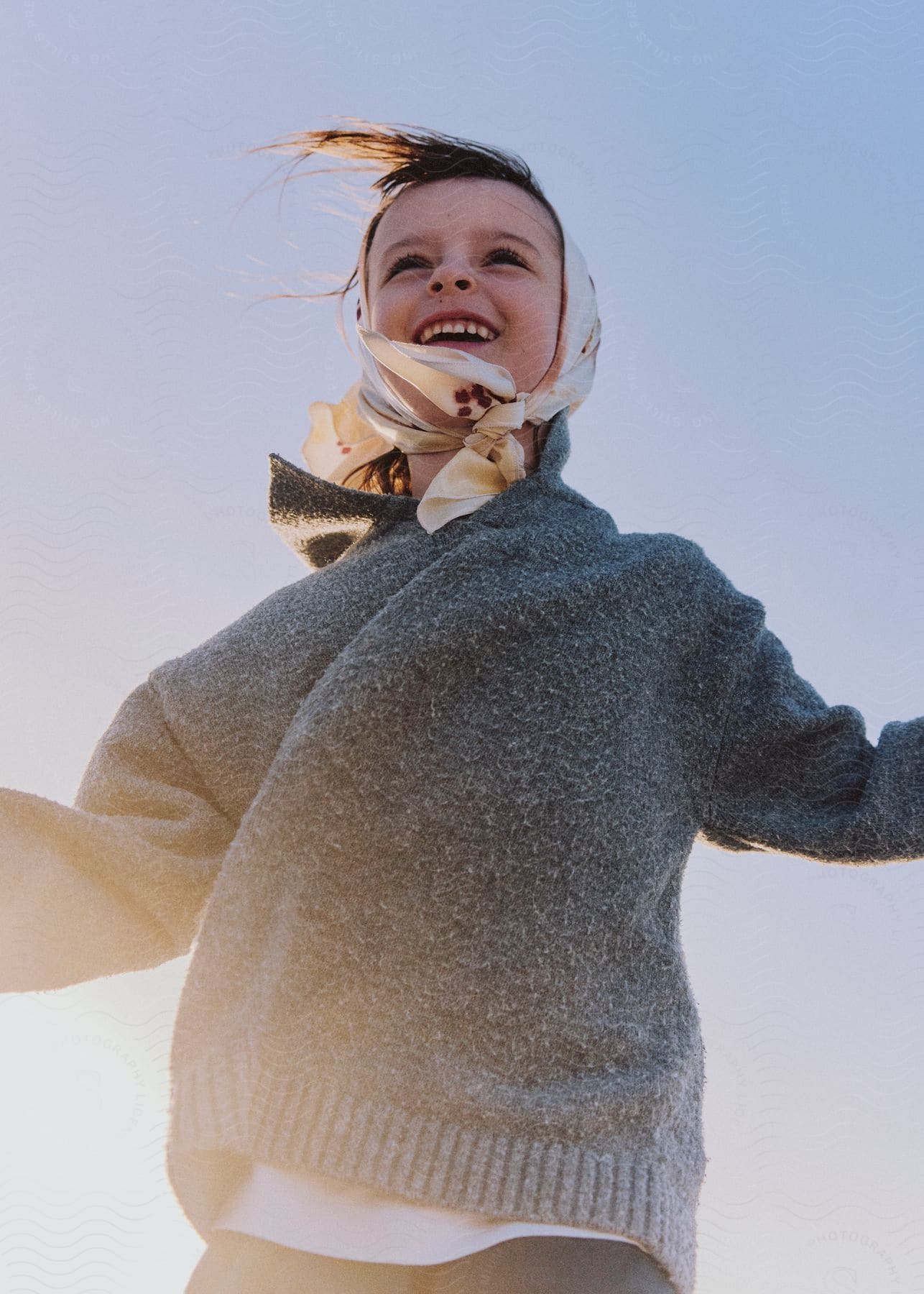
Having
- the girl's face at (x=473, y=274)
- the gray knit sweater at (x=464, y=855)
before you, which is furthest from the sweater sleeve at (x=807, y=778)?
the girl's face at (x=473, y=274)

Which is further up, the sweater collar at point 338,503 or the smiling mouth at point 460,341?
the smiling mouth at point 460,341

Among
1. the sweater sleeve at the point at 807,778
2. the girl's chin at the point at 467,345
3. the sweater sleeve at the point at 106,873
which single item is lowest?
the sweater sleeve at the point at 106,873

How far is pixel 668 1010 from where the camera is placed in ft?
3.75

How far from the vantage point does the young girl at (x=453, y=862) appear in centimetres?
101

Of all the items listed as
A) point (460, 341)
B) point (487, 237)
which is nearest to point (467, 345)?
point (460, 341)

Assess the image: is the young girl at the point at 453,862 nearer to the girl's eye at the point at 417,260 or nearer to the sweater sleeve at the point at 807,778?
the sweater sleeve at the point at 807,778

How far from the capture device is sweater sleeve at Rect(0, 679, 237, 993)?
1.12 metres

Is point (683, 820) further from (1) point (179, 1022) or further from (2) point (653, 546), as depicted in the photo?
(1) point (179, 1022)

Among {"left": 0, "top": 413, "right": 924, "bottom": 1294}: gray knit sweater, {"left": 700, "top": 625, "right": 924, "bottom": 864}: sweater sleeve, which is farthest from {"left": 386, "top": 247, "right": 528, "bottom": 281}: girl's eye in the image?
{"left": 700, "top": 625, "right": 924, "bottom": 864}: sweater sleeve

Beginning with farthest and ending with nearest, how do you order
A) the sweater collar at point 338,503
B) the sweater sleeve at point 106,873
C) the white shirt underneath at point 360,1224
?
the sweater collar at point 338,503, the sweater sleeve at point 106,873, the white shirt underneath at point 360,1224

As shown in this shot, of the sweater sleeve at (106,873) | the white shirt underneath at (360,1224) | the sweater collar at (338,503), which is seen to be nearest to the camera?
the white shirt underneath at (360,1224)

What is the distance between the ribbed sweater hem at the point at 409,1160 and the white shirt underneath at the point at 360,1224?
0.04ft

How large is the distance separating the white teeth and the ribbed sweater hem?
0.87 metres

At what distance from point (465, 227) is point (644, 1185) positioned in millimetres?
1103
